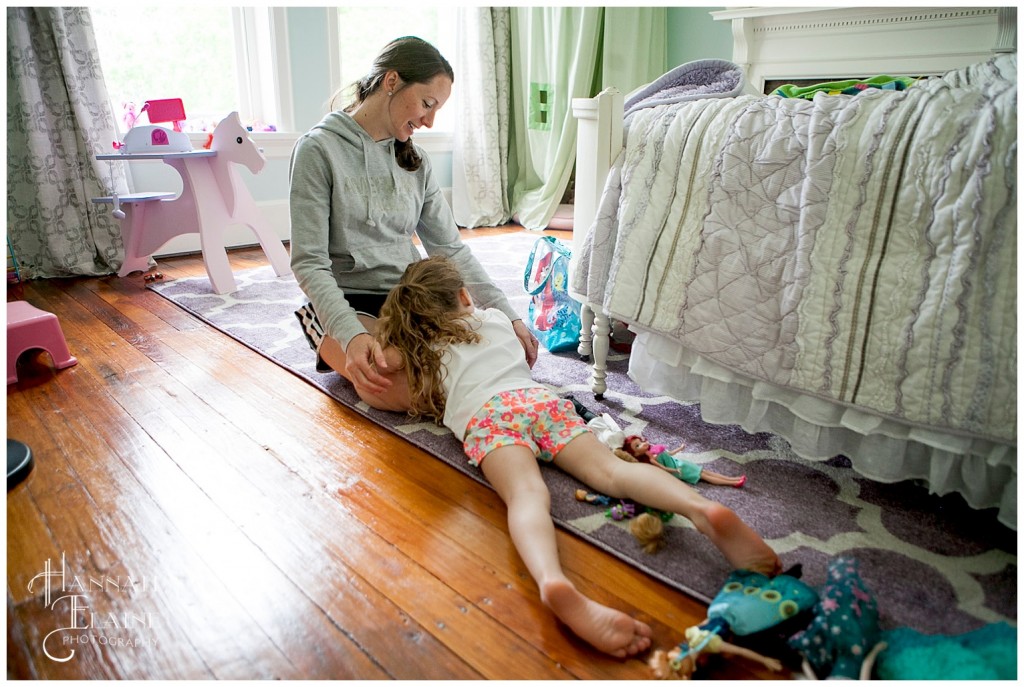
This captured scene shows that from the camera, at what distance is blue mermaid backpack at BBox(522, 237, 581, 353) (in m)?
1.97

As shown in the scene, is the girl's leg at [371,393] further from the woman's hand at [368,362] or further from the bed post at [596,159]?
the bed post at [596,159]

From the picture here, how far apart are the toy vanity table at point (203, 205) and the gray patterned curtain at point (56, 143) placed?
0.13 meters

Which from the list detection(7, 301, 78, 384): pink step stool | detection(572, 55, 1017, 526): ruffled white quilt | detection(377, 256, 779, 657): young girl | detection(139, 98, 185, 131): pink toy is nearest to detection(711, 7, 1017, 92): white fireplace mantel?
detection(572, 55, 1017, 526): ruffled white quilt

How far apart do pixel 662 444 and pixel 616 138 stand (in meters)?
0.69

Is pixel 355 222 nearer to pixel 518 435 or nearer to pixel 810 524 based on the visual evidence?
pixel 518 435

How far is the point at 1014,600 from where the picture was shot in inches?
37.4

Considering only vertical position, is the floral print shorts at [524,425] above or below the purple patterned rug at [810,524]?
above

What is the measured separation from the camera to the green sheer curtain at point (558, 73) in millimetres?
3604

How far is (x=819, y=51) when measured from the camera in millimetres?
2672

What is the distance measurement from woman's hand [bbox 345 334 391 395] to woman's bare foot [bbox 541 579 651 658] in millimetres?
634

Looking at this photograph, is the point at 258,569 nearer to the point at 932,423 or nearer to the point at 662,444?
the point at 662,444

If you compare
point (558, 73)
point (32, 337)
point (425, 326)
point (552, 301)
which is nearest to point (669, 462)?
point (425, 326)

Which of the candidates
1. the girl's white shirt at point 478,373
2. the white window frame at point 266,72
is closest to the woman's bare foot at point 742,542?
the girl's white shirt at point 478,373

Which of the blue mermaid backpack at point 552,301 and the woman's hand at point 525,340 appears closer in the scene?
the woman's hand at point 525,340
